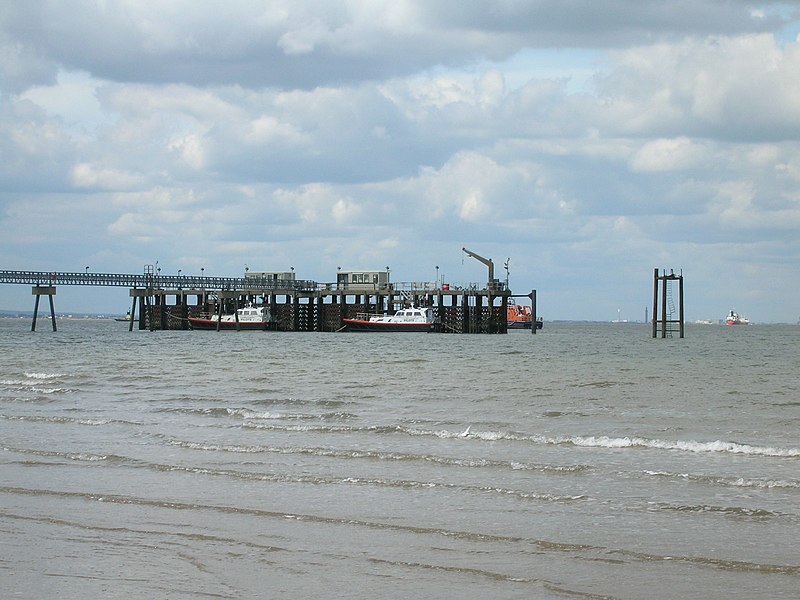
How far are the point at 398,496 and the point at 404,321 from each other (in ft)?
266

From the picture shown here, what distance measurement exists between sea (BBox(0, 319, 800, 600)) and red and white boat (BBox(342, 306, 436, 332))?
6483cm

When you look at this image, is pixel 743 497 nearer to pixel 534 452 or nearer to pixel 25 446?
pixel 534 452

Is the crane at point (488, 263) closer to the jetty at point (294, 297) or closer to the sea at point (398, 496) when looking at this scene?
the jetty at point (294, 297)

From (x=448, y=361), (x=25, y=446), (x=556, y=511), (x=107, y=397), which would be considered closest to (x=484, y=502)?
(x=556, y=511)

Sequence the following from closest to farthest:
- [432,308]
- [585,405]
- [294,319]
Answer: [585,405], [432,308], [294,319]

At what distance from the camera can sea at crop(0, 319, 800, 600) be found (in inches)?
364

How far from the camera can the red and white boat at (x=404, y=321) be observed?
9319 centimetres

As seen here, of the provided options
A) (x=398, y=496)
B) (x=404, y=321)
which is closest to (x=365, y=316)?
(x=404, y=321)

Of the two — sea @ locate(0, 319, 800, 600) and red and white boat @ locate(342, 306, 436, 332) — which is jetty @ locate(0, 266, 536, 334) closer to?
red and white boat @ locate(342, 306, 436, 332)

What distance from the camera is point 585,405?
2586 cm

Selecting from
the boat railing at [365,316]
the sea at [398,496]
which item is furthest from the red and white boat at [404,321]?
the sea at [398,496]

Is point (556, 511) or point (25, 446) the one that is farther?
point (25, 446)

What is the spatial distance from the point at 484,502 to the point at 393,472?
2.64 m

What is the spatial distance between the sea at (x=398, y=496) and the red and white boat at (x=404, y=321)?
64.8 metres
